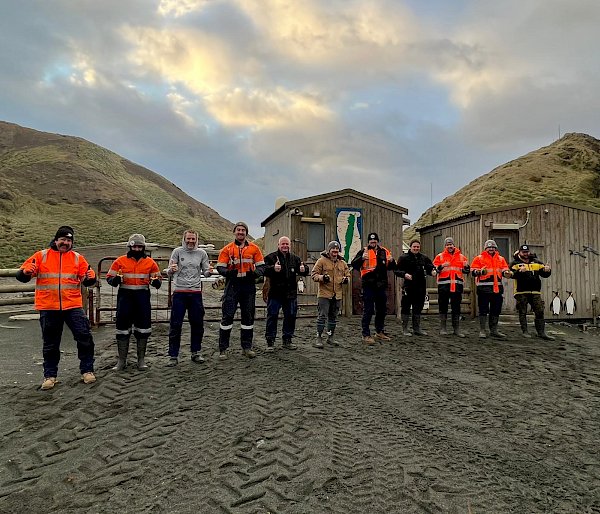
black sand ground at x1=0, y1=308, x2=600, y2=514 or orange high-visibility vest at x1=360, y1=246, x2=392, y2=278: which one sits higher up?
orange high-visibility vest at x1=360, y1=246, x2=392, y2=278

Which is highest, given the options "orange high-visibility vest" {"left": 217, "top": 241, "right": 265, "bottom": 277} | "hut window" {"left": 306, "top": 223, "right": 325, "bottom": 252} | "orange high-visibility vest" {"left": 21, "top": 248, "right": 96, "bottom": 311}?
"hut window" {"left": 306, "top": 223, "right": 325, "bottom": 252}

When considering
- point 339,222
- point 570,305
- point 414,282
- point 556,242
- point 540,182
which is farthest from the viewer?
point 540,182

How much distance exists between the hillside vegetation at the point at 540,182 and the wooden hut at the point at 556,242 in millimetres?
14331

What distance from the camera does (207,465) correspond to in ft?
9.78

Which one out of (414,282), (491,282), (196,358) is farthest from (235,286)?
(491,282)

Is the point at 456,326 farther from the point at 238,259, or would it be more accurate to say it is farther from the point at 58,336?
the point at 58,336

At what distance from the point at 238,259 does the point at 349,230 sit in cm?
873

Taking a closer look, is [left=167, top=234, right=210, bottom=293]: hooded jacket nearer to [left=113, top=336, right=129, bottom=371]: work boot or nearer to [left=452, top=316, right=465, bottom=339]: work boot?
[left=113, top=336, right=129, bottom=371]: work boot

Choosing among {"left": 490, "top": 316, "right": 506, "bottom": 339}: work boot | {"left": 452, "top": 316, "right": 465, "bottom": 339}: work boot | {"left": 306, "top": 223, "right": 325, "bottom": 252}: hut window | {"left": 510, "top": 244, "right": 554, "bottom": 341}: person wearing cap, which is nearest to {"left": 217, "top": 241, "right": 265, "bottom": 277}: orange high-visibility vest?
{"left": 452, "top": 316, "right": 465, "bottom": 339}: work boot

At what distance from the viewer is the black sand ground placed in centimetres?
262

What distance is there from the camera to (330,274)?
720 cm

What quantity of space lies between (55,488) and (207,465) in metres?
1.01

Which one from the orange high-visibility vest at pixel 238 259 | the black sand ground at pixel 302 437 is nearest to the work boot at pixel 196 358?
the black sand ground at pixel 302 437

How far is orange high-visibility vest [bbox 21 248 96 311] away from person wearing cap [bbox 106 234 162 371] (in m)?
0.49
